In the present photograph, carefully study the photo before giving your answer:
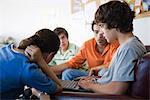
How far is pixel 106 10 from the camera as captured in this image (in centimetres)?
182

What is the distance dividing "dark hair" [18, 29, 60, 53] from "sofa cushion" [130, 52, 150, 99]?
528 millimetres

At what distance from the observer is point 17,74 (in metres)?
1.54

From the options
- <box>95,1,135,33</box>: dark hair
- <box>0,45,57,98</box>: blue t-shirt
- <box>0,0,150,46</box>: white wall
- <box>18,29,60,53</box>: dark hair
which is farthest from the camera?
<box>0,0,150,46</box>: white wall

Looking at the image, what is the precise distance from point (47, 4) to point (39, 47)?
2651 millimetres

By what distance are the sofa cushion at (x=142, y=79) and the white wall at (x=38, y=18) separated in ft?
7.39

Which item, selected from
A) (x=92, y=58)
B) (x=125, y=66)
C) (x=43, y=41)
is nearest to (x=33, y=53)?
(x=43, y=41)

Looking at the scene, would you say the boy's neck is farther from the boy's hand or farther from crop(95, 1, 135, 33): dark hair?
the boy's hand

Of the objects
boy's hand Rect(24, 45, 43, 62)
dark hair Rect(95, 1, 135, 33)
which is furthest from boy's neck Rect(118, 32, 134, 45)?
boy's hand Rect(24, 45, 43, 62)

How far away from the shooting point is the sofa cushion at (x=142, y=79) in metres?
1.58

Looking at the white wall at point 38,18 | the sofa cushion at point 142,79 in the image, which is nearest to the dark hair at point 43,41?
the sofa cushion at point 142,79

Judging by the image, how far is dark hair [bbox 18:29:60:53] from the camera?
1.65 m

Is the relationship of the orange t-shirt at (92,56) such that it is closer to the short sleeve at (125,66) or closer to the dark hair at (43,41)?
the short sleeve at (125,66)

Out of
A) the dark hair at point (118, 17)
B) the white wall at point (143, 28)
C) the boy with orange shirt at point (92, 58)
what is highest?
the dark hair at point (118, 17)

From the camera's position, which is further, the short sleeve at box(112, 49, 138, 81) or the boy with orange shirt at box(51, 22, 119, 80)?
the boy with orange shirt at box(51, 22, 119, 80)
